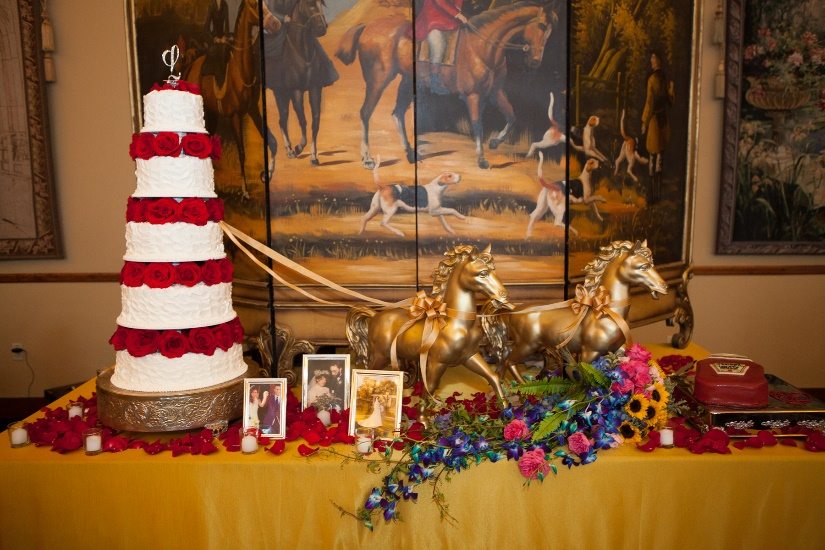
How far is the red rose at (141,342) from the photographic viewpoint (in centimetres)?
224

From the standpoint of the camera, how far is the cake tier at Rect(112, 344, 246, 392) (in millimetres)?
2260

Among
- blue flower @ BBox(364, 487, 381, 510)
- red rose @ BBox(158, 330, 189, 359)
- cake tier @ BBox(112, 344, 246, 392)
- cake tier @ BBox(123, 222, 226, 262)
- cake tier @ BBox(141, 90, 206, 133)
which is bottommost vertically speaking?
blue flower @ BBox(364, 487, 381, 510)

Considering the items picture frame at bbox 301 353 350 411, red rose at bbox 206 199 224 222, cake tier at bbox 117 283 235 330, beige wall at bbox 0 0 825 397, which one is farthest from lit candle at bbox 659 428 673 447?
beige wall at bbox 0 0 825 397

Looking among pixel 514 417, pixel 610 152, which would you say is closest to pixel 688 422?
pixel 514 417

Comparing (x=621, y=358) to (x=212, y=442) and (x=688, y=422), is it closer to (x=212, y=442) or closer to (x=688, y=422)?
(x=688, y=422)

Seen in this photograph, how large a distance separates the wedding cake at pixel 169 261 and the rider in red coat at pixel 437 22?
3.57 ft

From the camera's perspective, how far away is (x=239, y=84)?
2881 millimetres

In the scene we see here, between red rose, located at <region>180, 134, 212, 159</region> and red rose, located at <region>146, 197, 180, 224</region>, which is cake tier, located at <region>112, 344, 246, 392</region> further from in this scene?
red rose, located at <region>180, 134, 212, 159</region>

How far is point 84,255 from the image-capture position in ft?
15.3

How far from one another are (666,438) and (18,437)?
92.8 inches

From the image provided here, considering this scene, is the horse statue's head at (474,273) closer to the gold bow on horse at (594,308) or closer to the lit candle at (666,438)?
the gold bow on horse at (594,308)

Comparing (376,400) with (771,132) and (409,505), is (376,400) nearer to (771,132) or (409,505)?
(409,505)

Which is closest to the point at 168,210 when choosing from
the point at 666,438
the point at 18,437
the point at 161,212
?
the point at 161,212

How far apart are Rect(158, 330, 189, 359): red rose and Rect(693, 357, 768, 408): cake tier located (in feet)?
6.47
